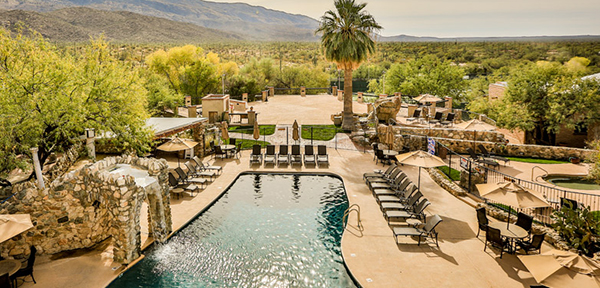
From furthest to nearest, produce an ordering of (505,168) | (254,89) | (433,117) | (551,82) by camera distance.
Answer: (254,89), (433,117), (551,82), (505,168)

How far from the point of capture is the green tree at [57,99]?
1256cm

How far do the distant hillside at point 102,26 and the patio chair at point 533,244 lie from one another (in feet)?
289

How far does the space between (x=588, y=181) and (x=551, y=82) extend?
12.6m

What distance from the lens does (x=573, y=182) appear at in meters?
18.3

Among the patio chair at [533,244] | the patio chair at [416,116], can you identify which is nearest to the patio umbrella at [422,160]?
the patio chair at [533,244]

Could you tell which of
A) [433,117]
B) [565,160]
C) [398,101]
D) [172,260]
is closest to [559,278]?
[172,260]

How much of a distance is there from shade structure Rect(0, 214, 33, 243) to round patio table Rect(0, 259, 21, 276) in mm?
973

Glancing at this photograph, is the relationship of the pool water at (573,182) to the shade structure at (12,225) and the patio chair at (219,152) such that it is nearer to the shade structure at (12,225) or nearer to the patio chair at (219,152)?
the patio chair at (219,152)

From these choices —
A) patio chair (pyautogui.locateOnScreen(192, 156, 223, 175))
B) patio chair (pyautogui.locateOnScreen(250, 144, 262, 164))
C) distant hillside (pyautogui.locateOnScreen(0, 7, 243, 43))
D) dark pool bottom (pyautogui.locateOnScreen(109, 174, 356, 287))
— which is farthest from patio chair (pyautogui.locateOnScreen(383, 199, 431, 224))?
distant hillside (pyautogui.locateOnScreen(0, 7, 243, 43))

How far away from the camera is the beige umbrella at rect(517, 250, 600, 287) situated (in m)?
8.28

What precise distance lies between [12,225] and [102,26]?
4574 inches

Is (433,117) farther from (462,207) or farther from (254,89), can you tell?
(254,89)

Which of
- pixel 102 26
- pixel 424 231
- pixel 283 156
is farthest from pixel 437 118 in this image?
pixel 102 26

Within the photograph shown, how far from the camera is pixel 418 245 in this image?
487 inches
